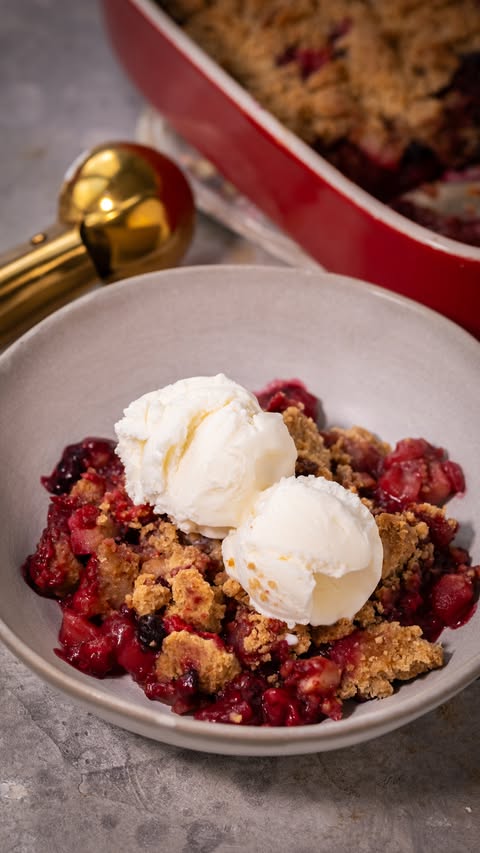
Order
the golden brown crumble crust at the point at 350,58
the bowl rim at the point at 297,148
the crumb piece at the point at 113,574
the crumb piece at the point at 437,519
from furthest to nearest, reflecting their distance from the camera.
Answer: the golden brown crumble crust at the point at 350,58
the bowl rim at the point at 297,148
the crumb piece at the point at 437,519
the crumb piece at the point at 113,574

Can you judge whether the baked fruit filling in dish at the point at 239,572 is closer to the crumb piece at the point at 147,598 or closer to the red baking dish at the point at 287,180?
the crumb piece at the point at 147,598

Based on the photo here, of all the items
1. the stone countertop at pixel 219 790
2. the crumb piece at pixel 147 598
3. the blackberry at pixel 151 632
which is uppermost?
the crumb piece at pixel 147 598

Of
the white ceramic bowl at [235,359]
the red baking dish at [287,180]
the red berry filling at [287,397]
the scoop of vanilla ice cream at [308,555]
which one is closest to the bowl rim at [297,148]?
the red baking dish at [287,180]

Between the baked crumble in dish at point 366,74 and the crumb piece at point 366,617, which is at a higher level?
the baked crumble in dish at point 366,74

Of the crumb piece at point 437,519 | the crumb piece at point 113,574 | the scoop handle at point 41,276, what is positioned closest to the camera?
the crumb piece at point 113,574

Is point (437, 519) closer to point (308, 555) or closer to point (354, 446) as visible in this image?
point (354, 446)

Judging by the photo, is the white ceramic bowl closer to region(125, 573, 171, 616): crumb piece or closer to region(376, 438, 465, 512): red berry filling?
region(376, 438, 465, 512): red berry filling

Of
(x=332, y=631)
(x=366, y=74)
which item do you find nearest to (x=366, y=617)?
(x=332, y=631)

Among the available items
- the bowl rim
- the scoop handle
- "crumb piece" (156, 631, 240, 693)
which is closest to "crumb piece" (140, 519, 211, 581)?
"crumb piece" (156, 631, 240, 693)
